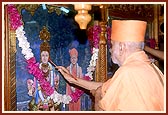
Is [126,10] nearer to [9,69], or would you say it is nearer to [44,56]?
[44,56]

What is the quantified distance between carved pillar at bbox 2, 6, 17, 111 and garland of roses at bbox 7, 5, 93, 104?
0.03 m

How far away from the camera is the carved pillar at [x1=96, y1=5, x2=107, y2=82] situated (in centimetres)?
208

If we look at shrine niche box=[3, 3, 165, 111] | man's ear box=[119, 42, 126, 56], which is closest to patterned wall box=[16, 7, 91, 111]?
shrine niche box=[3, 3, 165, 111]

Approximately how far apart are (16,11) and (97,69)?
0.62 metres

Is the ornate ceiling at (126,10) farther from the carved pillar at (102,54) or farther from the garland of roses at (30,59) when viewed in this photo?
the garland of roses at (30,59)

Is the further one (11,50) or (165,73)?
(11,50)

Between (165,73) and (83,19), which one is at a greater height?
(83,19)

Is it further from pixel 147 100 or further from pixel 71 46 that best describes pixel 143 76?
pixel 71 46

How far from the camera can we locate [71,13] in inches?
80.4

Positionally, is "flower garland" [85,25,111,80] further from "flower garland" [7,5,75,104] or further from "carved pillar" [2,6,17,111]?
"carved pillar" [2,6,17,111]

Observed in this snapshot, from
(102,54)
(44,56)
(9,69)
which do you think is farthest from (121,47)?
(9,69)

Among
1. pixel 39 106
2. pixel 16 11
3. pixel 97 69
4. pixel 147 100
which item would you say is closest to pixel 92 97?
pixel 97 69

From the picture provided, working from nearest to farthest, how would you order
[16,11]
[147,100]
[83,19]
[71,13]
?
[83,19] < [147,100] < [16,11] < [71,13]

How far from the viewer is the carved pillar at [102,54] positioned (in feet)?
6.84
